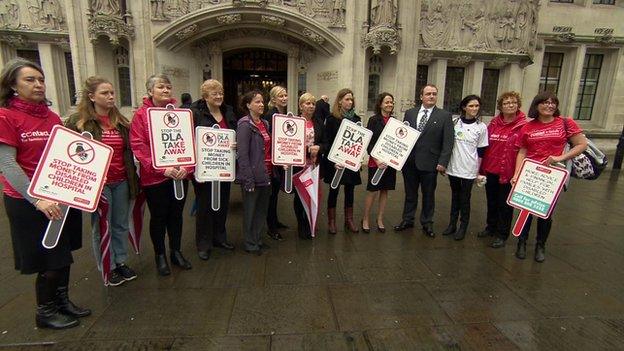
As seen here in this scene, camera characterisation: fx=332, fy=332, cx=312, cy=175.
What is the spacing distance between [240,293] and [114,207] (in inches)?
60.1

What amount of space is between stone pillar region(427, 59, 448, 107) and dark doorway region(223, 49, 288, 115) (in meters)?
5.92

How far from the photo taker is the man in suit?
15.2 feet

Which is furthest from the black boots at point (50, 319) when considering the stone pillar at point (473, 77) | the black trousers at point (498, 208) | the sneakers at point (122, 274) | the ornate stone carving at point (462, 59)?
the stone pillar at point (473, 77)

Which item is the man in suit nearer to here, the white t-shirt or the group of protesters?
the group of protesters

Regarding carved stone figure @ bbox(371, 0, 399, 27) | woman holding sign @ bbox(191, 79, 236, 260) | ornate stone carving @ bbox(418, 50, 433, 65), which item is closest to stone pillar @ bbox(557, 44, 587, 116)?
ornate stone carving @ bbox(418, 50, 433, 65)

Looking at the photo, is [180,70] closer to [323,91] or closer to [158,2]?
[158,2]

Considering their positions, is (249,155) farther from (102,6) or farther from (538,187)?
(102,6)

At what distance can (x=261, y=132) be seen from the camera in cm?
403

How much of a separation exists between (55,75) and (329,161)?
12160 millimetres

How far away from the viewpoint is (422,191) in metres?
4.96

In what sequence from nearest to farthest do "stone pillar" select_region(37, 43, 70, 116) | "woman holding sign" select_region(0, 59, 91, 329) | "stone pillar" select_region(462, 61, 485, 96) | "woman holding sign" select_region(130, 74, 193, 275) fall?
"woman holding sign" select_region(0, 59, 91, 329) < "woman holding sign" select_region(130, 74, 193, 275) < "stone pillar" select_region(37, 43, 70, 116) < "stone pillar" select_region(462, 61, 485, 96)

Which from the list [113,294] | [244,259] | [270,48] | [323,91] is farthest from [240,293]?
[270,48]

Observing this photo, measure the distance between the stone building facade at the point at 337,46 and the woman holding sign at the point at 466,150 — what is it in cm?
657

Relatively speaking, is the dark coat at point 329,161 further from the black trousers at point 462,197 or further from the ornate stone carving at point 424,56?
the ornate stone carving at point 424,56
